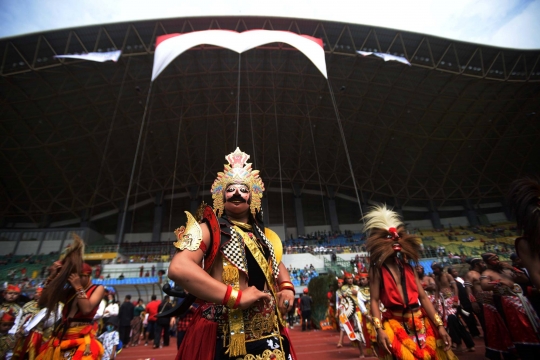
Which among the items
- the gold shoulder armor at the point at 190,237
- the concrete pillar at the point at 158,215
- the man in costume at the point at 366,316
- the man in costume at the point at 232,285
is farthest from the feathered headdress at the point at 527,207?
the concrete pillar at the point at 158,215

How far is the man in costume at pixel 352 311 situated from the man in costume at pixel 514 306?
2401 millimetres

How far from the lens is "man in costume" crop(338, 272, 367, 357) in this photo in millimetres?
5743

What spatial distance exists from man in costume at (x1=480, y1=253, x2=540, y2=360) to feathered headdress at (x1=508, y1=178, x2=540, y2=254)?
168 cm

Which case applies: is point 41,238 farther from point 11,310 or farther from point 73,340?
point 73,340

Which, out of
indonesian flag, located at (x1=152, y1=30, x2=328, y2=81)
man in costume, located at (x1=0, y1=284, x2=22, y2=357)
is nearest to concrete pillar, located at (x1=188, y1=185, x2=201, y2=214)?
indonesian flag, located at (x1=152, y1=30, x2=328, y2=81)

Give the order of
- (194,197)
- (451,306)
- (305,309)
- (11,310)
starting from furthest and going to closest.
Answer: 1. (194,197)
2. (305,309)
3. (451,306)
4. (11,310)

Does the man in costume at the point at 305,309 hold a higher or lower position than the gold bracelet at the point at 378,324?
higher

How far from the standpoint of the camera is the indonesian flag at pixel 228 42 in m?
12.7

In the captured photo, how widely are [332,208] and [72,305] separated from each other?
31.3m

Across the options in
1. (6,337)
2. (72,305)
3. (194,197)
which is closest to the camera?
(72,305)

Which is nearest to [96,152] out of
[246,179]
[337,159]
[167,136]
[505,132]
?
[167,136]

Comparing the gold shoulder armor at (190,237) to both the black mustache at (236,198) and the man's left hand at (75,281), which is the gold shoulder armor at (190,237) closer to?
the black mustache at (236,198)

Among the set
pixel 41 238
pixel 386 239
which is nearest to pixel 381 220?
pixel 386 239

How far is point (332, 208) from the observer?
32812 millimetres
